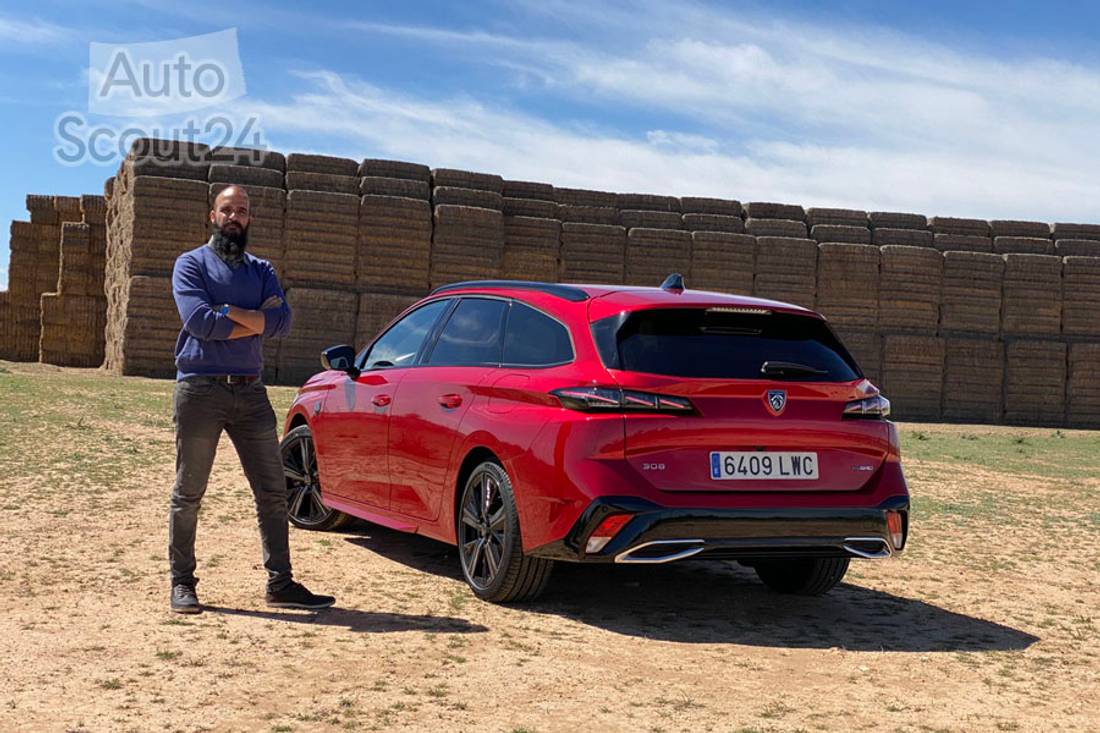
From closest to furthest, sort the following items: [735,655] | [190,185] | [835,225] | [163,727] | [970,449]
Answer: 1. [163,727]
2. [735,655]
3. [970,449]
4. [190,185]
5. [835,225]

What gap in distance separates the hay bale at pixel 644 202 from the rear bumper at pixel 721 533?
1956cm

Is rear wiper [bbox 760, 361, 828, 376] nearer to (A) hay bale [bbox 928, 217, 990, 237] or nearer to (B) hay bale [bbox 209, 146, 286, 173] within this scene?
(B) hay bale [bbox 209, 146, 286, 173]

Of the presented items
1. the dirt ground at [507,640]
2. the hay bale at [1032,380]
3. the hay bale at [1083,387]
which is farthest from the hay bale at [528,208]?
the dirt ground at [507,640]

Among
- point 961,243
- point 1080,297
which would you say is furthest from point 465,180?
point 1080,297

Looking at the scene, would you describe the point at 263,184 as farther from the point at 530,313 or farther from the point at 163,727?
the point at 163,727

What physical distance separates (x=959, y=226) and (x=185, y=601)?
76.2 ft

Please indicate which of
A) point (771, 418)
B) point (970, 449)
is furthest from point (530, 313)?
point (970, 449)

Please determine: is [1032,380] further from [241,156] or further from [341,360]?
[341,360]

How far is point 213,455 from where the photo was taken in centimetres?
616

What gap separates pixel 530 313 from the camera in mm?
6672

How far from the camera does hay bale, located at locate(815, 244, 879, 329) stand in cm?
2561

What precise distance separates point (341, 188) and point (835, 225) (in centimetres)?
963

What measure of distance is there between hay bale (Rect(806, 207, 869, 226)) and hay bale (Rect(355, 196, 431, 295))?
7.77m

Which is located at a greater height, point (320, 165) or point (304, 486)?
point (320, 165)
